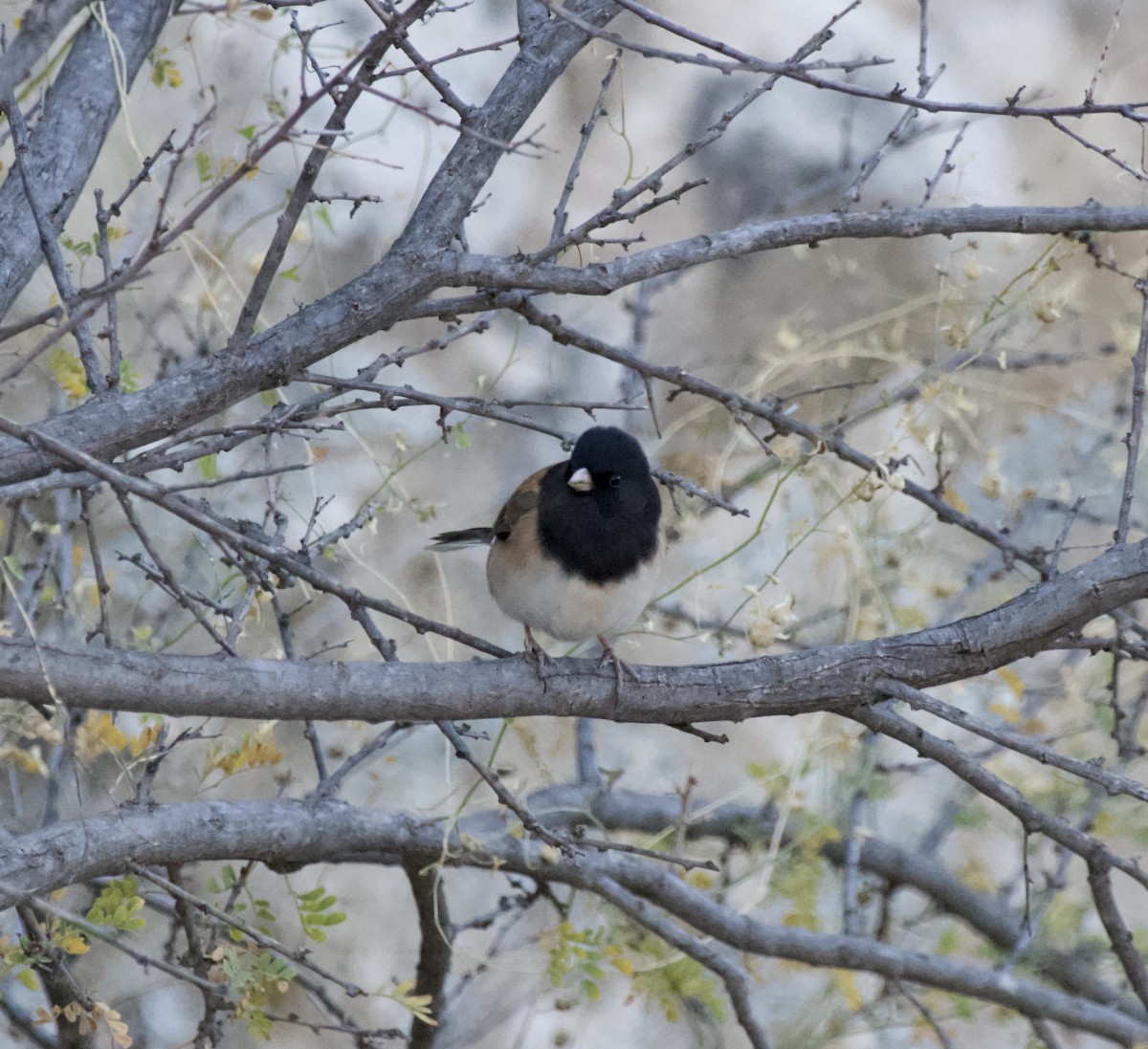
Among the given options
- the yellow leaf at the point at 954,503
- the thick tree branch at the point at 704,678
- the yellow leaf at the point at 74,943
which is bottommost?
A: the yellow leaf at the point at 74,943

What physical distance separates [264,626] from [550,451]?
1265 millimetres

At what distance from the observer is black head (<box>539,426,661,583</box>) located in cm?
234

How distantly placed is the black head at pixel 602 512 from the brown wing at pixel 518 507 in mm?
55

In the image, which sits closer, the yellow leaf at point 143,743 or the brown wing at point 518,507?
the yellow leaf at point 143,743

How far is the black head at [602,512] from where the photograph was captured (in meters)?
2.34

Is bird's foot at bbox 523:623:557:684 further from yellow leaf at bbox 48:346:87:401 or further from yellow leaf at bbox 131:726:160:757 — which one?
yellow leaf at bbox 48:346:87:401

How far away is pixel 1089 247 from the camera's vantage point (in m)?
2.10

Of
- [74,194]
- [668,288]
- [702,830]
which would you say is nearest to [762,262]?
[668,288]

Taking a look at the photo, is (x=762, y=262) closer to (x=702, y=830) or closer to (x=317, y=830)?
(x=702, y=830)

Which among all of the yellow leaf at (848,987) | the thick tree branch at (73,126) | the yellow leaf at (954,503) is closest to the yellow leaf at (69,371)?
the thick tree branch at (73,126)

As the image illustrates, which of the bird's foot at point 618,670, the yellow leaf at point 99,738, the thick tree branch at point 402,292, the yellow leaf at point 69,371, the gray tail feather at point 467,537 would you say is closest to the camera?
the thick tree branch at point 402,292

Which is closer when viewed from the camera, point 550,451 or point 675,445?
point 675,445

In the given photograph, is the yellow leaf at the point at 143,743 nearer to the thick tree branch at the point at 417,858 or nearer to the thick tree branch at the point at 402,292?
the thick tree branch at the point at 417,858

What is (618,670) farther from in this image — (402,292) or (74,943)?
(74,943)
